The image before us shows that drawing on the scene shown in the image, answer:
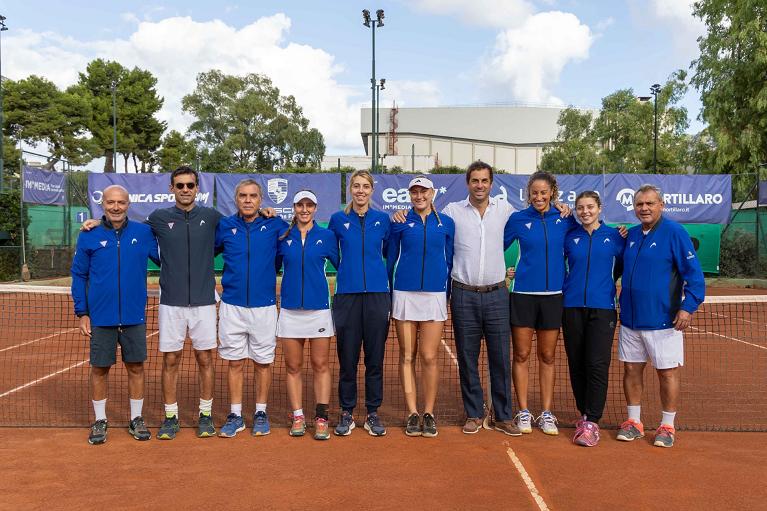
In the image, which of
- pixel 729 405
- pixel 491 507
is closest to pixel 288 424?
pixel 491 507

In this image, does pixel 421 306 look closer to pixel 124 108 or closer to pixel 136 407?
pixel 136 407

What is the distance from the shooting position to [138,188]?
17.8 meters

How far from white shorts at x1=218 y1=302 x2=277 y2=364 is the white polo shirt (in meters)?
1.56

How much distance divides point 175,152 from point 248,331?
52.3 m

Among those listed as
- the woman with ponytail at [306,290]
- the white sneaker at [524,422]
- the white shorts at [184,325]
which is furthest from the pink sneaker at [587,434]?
the white shorts at [184,325]

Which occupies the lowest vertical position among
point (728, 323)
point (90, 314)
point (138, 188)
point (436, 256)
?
point (728, 323)

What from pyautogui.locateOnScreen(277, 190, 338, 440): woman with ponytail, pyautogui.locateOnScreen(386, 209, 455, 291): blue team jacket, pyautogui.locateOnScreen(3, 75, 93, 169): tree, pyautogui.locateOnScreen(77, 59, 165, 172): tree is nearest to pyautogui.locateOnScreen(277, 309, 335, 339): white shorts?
pyautogui.locateOnScreen(277, 190, 338, 440): woman with ponytail

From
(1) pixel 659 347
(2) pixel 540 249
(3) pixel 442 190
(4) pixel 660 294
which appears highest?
(3) pixel 442 190

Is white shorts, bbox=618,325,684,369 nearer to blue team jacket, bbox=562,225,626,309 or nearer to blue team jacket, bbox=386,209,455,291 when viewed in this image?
blue team jacket, bbox=562,225,626,309

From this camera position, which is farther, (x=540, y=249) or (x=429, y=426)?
(x=429, y=426)

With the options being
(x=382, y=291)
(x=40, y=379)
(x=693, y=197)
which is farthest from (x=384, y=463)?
(x=693, y=197)

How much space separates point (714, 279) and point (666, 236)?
1608 cm

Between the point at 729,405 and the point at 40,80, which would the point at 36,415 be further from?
the point at 40,80

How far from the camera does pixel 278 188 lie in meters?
17.6
